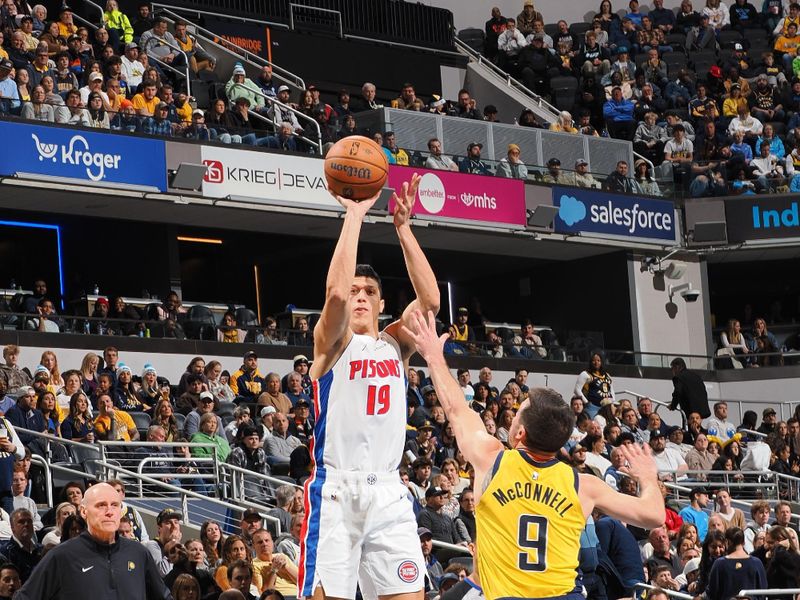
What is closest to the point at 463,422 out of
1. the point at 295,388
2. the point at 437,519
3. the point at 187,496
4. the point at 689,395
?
the point at 437,519

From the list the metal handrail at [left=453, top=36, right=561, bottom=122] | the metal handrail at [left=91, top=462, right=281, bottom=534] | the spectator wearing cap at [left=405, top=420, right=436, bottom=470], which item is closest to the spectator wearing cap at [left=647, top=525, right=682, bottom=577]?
the spectator wearing cap at [left=405, top=420, right=436, bottom=470]

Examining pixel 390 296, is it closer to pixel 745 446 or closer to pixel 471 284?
pixel 471 284

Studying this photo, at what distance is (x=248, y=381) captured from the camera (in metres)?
19.3

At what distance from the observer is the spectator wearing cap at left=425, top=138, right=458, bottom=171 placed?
2488 cm

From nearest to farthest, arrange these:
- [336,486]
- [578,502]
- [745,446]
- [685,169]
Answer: [578,502] → [336,486] → [745,446] → [685,169]

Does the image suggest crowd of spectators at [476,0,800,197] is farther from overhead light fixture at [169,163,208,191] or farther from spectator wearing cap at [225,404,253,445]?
spectator wearing cap at [225,404,253,445]

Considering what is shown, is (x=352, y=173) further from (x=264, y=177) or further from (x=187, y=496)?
(x=264, y=177)

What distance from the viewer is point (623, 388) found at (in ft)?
87.0

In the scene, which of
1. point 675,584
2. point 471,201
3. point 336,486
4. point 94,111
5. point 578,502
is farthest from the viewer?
point 471,201

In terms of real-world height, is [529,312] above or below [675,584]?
above

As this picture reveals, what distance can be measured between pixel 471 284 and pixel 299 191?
8516 millimetres

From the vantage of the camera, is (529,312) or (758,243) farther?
(529,312)

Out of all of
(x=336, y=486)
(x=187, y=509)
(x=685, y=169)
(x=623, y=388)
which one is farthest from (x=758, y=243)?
(x=336, y=486)

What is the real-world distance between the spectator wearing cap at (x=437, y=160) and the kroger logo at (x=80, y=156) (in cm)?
562
